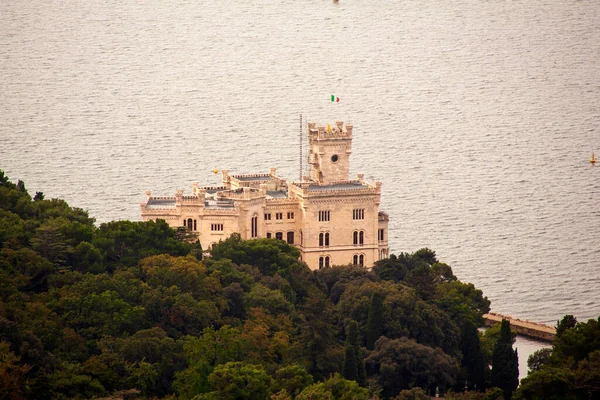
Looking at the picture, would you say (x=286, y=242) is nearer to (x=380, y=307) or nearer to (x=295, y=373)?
(x=380, y=307)

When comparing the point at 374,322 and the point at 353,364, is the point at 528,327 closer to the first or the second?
the point at 374,322

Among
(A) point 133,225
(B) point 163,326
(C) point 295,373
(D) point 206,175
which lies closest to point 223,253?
(A) point 133,225

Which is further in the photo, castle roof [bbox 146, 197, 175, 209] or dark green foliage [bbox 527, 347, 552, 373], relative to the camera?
castle roof [bbox 146, 197, 175, 209]

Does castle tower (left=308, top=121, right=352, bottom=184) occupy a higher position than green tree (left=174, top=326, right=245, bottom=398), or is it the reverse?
castle tower (left=308, top=121, right=352, bottom=184)

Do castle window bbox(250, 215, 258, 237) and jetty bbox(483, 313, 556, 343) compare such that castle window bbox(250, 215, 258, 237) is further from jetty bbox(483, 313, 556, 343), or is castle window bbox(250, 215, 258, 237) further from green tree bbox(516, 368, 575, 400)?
green tree bbox(516, 368, 575, 400)

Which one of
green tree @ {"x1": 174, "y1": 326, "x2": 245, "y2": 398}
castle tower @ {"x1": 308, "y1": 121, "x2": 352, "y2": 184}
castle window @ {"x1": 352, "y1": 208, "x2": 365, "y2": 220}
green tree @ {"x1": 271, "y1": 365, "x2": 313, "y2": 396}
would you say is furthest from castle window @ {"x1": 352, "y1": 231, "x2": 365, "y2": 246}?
green tree @ {"x1": 271, "y1": 365, "x2": 313, "y2": 396}

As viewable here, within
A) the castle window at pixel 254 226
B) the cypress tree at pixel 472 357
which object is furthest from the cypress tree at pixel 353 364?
the castle window at pixel 254 226

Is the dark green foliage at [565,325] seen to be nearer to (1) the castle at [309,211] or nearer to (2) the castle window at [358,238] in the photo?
(1) the castle at [309,211]
